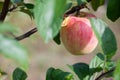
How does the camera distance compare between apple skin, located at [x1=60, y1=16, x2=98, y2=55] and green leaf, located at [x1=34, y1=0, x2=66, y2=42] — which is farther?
apple skin, located at [x1=60, y1=16, x2=98, y2=55]

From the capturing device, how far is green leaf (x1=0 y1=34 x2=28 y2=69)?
41 cm

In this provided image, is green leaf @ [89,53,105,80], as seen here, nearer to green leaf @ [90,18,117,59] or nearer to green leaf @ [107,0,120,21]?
green leaf @ [90,18,117,59]

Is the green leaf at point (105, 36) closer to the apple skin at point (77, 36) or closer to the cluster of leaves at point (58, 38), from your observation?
the cluster of leaves at point (58, 38)

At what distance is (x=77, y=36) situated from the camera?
1192 mm

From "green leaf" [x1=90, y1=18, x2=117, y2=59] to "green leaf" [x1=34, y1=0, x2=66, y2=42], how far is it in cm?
33

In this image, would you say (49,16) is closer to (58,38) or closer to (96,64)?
(96,64)

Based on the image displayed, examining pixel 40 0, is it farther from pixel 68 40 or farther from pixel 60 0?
pixel 68 40

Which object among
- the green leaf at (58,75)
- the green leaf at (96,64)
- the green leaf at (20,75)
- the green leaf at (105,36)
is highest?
the green leaf at (105,36)

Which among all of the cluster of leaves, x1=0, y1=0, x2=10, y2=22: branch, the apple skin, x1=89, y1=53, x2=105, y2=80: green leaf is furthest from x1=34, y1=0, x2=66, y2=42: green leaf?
the apple skin

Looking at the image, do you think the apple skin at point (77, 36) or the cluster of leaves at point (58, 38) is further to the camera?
the apple skin at point (77, 36)

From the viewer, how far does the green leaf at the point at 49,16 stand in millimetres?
502

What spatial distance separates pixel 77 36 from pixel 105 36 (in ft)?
0.96

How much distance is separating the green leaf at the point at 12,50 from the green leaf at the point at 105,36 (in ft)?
1.49

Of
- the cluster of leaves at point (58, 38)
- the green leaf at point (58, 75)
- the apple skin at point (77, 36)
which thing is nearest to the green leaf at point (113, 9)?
the cluster of leaves at point (58, 38)
